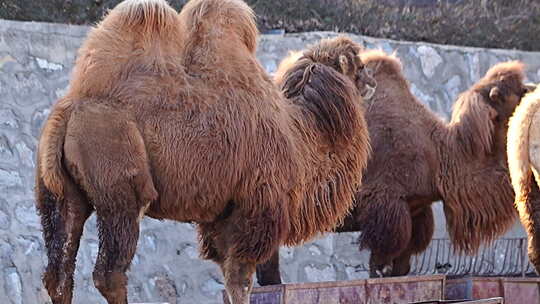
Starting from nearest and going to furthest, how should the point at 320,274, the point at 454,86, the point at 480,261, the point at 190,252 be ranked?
the point at 190,252 → the point at 320,274 → the point at 480,261 → the point at 454,86

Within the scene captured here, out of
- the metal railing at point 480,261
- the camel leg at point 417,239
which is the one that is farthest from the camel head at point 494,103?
the metal railing at point 480,261

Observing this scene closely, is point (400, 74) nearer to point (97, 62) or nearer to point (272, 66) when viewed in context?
point (272, 66)

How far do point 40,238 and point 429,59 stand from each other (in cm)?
469

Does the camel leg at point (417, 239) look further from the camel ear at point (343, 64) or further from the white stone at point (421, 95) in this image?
the camel ear at point (343, 64)

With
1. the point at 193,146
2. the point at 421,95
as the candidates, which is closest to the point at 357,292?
the point at 193,146

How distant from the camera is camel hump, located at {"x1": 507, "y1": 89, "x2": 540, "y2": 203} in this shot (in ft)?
25.3

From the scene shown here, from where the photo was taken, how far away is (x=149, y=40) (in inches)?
245

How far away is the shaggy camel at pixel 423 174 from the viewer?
8906 mm

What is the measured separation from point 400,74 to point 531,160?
1900mm

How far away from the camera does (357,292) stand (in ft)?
21.7

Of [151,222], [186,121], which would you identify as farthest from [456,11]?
[186,121]

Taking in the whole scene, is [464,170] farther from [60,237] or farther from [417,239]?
[60,237]

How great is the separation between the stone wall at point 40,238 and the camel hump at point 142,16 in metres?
3.02

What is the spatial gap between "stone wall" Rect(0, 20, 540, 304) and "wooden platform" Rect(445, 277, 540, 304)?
2821mm
